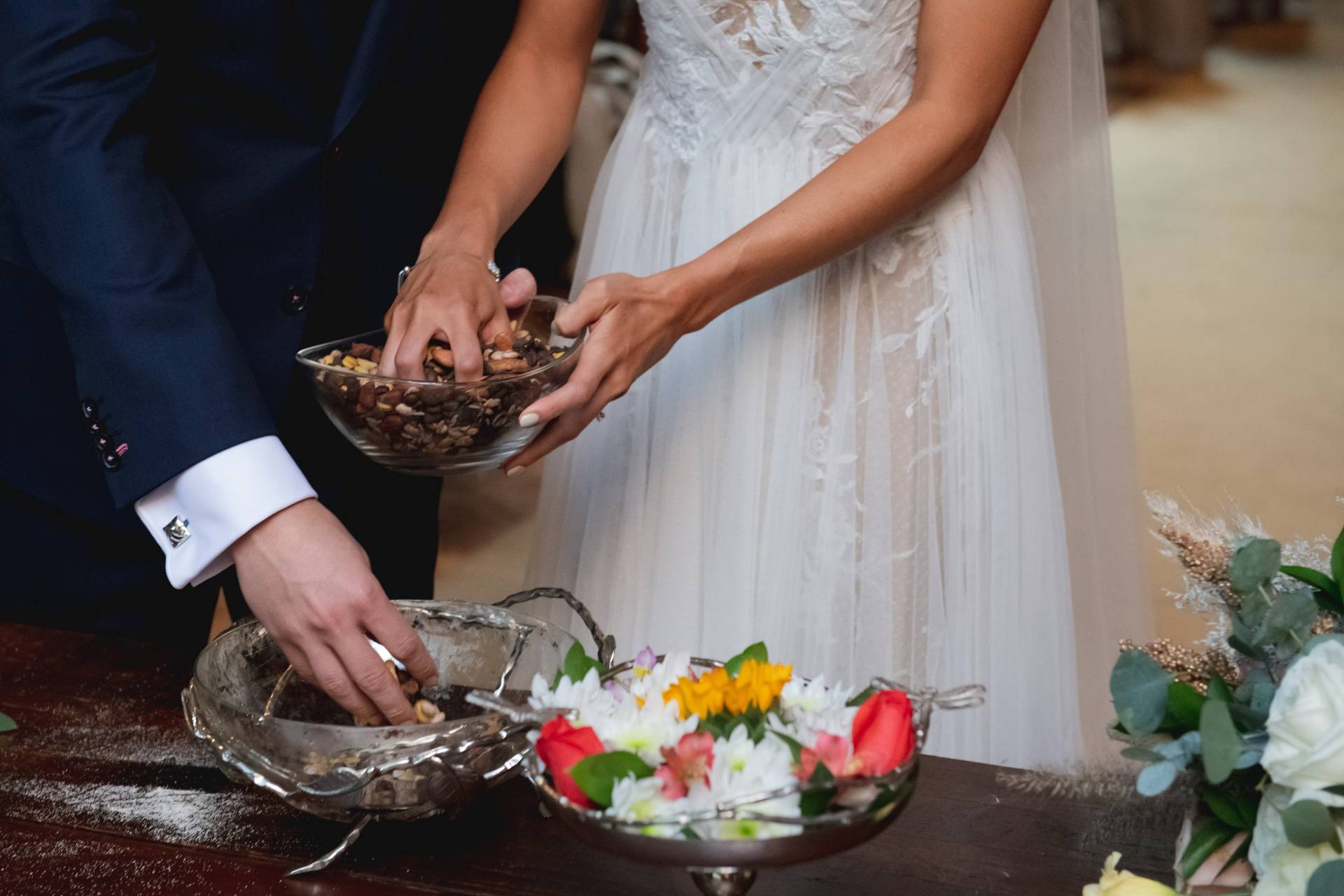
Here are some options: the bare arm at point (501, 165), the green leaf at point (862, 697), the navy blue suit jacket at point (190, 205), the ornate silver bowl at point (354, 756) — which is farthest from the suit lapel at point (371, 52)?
the green leaf at point (862, 697)

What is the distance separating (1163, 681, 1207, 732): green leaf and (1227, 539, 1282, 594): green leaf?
0.06 meters

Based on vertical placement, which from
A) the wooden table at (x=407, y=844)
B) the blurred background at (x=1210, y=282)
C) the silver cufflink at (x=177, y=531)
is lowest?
the blurred background at (x=1210, y=282)

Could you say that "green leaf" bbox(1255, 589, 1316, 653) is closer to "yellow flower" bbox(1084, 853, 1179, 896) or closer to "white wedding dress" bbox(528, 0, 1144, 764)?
"yellow flower" bbox(1084, 853, 1179, 896)

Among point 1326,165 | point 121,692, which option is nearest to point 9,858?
point 121,692

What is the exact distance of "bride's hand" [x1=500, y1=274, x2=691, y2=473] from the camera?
1049 mm

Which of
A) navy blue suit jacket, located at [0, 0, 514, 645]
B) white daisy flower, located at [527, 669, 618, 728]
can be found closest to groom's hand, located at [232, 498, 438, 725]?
navy blue suit jacket, located at [0, 0, 514, 645]

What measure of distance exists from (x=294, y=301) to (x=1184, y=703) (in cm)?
90

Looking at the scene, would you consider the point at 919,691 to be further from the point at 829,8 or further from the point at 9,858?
the point at 829,8

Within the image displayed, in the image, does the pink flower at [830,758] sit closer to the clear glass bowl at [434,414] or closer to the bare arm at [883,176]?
the clear glass bowl at [434,414]

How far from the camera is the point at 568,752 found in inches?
25.7

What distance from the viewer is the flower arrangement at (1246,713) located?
585 millimetres

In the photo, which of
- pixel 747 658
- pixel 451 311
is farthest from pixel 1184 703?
pixel 451 311

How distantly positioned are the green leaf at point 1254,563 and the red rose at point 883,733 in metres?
0.18

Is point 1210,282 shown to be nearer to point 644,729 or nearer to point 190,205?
point 190,205
